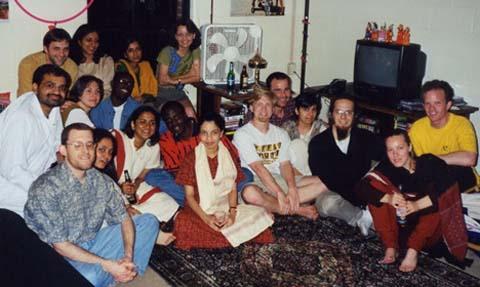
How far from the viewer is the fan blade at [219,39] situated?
212 inches

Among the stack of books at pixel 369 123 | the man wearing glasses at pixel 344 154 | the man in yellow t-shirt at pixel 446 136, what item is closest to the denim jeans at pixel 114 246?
the man wearing glasses at pixel 344 154

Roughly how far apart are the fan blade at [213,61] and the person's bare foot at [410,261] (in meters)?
2.85

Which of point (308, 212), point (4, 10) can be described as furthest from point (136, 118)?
point (4, 10)

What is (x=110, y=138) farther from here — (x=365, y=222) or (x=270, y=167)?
(x=365, y=222)

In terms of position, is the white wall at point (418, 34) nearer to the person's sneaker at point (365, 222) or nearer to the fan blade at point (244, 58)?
the fan blade at point (244, 58)

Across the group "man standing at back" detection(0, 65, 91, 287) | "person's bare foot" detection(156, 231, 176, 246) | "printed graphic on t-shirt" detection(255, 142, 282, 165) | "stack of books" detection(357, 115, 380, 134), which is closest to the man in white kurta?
"man standing at back" detection(0, 65, 91, 287)

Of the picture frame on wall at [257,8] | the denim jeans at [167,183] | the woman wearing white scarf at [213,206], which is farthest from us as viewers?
the picture frame on wall at [257,8]

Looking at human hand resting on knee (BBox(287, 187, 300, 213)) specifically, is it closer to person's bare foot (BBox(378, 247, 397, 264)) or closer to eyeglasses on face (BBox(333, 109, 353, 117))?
eyeglasses on face (BBox(333, 109, 353, 117))

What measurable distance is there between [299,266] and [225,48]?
2.77 meters

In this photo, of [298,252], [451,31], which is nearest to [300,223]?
[298,252]

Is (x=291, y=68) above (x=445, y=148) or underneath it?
above

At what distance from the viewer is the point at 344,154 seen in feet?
12.7

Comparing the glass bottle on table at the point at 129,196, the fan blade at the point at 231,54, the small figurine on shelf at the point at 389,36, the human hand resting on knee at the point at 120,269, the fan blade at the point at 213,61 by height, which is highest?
the small figurine on shelf at the point at 389,36

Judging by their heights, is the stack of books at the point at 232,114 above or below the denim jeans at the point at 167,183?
above
